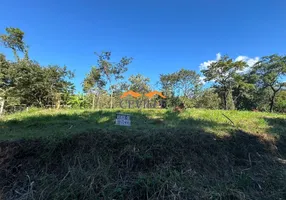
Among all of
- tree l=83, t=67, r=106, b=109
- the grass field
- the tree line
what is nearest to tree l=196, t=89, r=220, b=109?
the tree line

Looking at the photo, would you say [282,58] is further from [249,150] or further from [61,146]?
[61,146]

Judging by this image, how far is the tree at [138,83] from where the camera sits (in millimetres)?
21500

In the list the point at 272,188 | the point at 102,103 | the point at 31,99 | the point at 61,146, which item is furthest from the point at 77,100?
the point at 272,188

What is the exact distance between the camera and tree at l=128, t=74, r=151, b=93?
70.5ft

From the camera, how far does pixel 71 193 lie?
1.95 m

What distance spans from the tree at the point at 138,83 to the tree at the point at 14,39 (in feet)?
38.5

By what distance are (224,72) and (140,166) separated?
60.0 ft

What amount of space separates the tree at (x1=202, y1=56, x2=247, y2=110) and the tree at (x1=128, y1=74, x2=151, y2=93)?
697 centimetres

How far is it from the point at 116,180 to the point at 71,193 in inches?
21.5

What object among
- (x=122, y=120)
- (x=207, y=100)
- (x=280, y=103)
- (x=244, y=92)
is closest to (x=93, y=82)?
(x=207, y=100)

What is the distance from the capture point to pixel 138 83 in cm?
2191

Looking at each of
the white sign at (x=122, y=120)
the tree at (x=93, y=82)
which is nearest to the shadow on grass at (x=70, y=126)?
the white sign at (x=122, y=120)

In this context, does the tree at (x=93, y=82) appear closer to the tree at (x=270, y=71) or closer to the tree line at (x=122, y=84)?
the tree line at (x=122, y=84)

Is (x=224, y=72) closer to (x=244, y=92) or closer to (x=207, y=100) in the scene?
(x=207, y=100)
